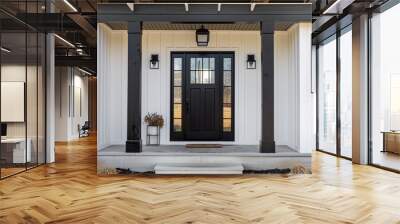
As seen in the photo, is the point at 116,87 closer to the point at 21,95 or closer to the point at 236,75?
the point at 21,95

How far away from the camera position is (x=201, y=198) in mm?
4594

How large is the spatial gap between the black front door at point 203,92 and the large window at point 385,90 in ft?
9.62

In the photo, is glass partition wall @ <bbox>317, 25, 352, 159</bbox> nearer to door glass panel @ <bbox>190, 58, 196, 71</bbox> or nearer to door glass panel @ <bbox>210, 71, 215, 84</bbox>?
door glass panel @ <bbox>210, 71, 215, 84</bbox>

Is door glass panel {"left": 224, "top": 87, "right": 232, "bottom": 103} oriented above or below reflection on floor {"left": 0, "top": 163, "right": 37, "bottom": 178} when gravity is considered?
above

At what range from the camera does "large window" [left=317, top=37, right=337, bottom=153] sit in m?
9.16

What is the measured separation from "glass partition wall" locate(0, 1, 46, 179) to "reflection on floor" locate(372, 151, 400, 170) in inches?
265

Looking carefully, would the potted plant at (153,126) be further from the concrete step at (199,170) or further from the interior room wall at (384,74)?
the interior room wall at (384,74)

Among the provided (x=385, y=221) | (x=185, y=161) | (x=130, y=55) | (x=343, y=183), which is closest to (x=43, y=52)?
(x=130, y=55)

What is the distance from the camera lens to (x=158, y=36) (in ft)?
26.7

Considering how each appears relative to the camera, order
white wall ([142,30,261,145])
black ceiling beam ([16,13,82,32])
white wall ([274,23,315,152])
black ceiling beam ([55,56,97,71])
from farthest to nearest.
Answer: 1. black ceiling beam ([55,56,97,71])
2. white wall ([142,30,261,145])
3. white wall ([274,23,315,152])
4. black ceiling beam ([16,13,82,32])

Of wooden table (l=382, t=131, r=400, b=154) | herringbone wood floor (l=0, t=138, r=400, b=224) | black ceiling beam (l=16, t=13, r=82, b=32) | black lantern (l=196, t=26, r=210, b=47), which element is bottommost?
herringbone wood floor (l=0, t=138, r=400, b=224)

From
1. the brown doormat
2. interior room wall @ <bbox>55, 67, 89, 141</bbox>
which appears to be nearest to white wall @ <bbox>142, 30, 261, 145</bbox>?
the brown doormat

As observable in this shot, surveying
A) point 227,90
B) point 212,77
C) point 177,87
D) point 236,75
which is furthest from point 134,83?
point 236,75

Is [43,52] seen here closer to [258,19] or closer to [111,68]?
[111,68]
